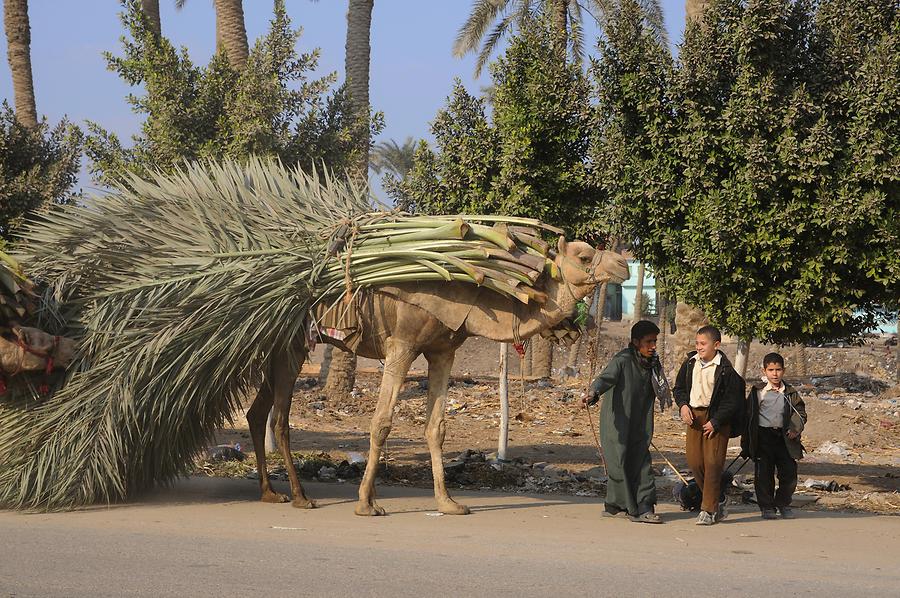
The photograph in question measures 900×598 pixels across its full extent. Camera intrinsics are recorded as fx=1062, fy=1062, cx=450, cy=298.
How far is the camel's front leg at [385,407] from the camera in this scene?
340 inches

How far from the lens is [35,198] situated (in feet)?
48.1

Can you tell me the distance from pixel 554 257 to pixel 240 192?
2.75m

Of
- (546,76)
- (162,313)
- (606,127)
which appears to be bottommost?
(162,313)

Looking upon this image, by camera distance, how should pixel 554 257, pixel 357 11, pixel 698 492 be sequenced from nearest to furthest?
1. pixel 554 257
2. pixel 698 492
3. pixel 357 11

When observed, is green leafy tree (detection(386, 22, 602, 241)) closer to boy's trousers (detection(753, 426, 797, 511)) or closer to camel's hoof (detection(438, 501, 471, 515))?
boy's trousers (detection(753, 426, 797, 511))

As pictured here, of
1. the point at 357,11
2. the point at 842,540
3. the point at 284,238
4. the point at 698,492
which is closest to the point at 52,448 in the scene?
the point at 284,238

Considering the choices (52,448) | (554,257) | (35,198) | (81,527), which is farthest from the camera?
(35,198)

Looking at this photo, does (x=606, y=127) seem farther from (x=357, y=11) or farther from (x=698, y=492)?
(x=357, y=11)

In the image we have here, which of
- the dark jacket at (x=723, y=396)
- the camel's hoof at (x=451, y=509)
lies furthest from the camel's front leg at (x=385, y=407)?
the dark jacket at (x=723, y=396)

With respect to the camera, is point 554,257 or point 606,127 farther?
point 606,127

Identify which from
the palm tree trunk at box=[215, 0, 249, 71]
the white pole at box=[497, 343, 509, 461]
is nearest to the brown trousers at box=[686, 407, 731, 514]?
the white pole at box=[497, 343, 509, 461]

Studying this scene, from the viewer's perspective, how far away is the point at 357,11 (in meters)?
21.7

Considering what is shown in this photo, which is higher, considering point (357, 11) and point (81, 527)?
point (357, 11)

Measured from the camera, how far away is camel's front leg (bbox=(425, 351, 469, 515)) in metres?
8.82
